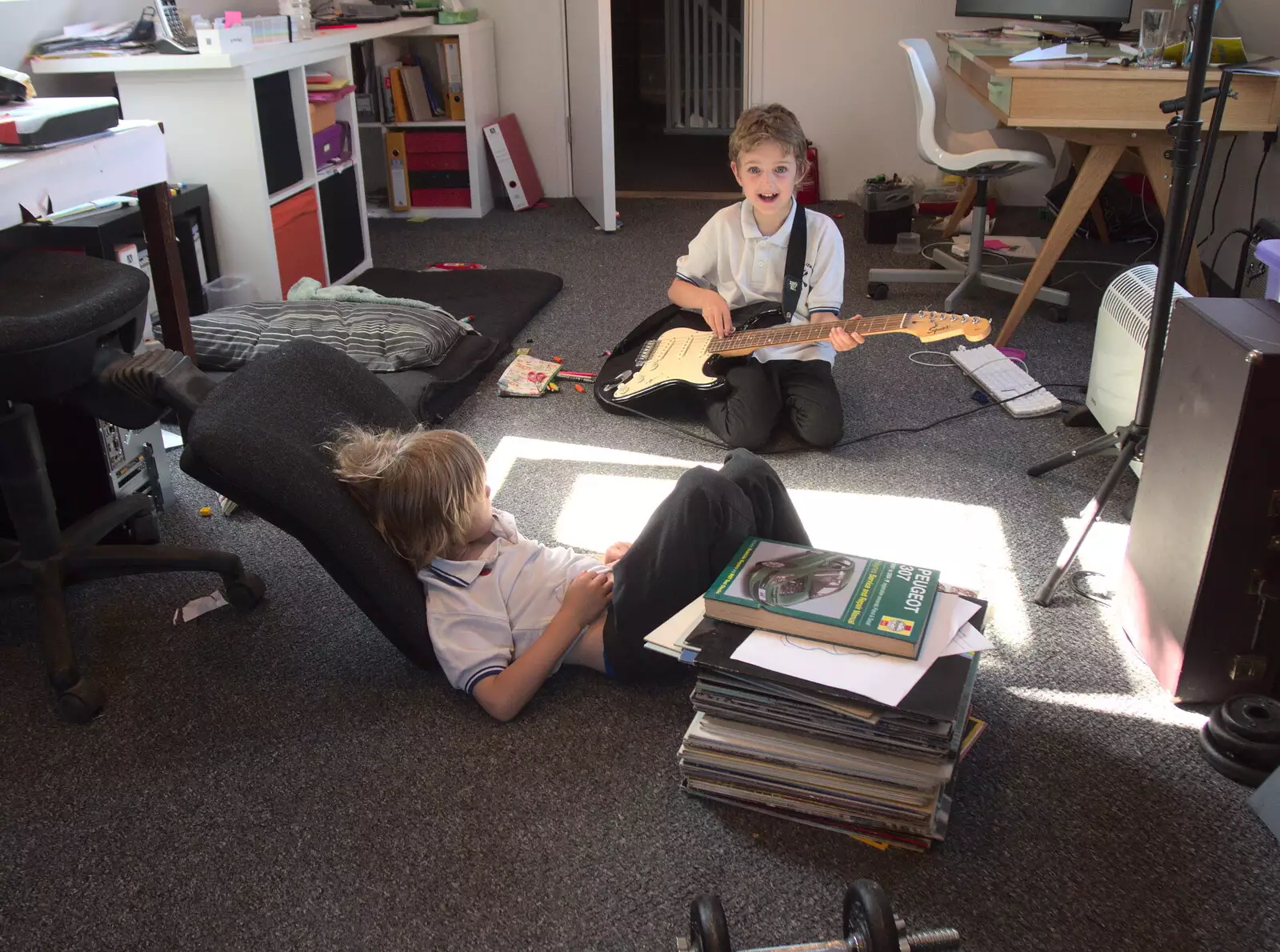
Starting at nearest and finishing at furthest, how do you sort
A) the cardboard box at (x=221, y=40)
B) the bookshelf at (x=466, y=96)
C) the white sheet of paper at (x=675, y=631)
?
the white sheet of paper at (x=675, y=631), the cardboard box at (x=221, y=40), the bookshelf at (x=466, y=96)

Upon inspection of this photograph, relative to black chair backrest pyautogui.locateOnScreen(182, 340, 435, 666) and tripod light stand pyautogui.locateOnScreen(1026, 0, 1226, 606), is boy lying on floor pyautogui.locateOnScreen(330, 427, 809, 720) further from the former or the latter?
tripod light stand pyautogui.locateOnScreen(1026, 0, 1226, 606)

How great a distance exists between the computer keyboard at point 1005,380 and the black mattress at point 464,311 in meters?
1.28

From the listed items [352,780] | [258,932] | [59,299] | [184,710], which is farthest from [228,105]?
[258,932]

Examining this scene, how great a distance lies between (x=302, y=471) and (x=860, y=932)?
90cm

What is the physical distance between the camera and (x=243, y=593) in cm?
191

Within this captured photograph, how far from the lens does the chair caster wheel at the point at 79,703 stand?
164 centimetres

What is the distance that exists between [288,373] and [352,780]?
0.61m

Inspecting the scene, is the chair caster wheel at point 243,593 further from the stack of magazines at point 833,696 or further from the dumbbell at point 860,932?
the dumbbell at point 860,932

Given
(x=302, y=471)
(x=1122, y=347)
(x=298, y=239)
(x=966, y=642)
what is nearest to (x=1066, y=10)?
(x=1122, y=347)

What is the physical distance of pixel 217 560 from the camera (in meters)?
1.88

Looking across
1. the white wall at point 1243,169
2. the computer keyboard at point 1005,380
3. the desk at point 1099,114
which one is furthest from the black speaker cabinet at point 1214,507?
the white wall at point 1243,169

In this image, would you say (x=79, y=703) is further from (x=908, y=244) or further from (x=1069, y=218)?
(x=908, y=244)

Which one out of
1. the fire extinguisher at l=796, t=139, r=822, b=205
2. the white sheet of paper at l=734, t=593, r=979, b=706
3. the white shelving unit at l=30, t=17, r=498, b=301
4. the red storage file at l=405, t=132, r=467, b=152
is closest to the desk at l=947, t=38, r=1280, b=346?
the fire extinguisher at l=796, t=139, r=822, b=205

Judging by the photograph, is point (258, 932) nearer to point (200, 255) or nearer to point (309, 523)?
point (309, 523)
